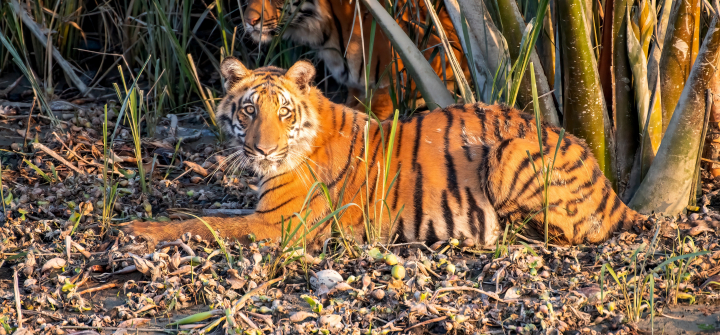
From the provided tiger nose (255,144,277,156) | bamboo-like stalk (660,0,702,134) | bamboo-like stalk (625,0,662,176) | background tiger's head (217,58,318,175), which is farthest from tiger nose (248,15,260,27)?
bamboo-like stalk (660,0,702,134)

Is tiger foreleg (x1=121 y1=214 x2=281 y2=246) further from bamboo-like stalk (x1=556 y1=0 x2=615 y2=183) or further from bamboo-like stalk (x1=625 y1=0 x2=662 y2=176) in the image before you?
bamboo-like stalk (x1=625 y1=0 x2=662 y2=176)

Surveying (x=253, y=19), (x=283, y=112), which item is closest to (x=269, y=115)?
(x=283, y=112)

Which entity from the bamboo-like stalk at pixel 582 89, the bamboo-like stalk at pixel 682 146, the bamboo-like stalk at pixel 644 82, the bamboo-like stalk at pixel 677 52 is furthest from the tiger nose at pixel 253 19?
the bamboo-like stalk at pixel 682 146

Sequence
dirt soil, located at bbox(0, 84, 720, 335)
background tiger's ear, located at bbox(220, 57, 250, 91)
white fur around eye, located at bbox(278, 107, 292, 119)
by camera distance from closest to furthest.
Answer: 1. dirt soil, located at bbox(0, 84, 720, 335)
2. white fur around eye, located at bbox(278, 107, 292, 119)
3. background tiger's ear, located at bbox(220, 57, 250, 91)

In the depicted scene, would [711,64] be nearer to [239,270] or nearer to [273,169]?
[273,169]

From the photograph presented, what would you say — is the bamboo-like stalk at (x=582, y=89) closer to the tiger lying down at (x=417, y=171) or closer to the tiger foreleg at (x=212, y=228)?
the tiger lying down at (x=417, y=171)

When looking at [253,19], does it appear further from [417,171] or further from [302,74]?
[417,171]

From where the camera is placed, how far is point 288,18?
516 cm

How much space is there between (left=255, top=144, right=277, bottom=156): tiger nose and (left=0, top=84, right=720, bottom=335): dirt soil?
1.42 ft

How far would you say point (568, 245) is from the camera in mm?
3354

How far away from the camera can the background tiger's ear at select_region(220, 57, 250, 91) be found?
138 inches

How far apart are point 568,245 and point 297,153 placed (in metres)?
1.42

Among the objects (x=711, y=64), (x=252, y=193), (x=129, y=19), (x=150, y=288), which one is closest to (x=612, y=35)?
(x=711, y=64)

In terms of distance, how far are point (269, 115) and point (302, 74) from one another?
1.02 feet
